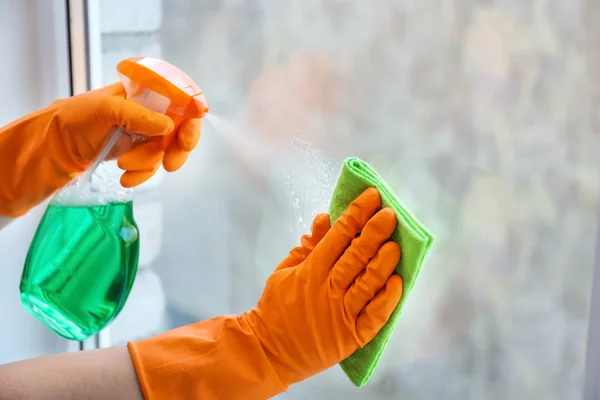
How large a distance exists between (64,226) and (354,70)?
489 mm

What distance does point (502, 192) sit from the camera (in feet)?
2.83

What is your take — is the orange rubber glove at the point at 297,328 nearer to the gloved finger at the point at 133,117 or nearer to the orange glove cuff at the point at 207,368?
the orange glove cuff at the point at 207,368

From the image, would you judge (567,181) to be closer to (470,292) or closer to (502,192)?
(502,192)

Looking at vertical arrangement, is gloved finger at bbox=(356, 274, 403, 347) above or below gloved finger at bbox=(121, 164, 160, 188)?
below

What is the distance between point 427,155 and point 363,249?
236 mm

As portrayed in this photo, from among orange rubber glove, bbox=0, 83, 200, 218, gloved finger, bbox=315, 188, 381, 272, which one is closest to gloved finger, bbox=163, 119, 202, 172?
orange rubber glove, bbox=0, 83, 200, 218

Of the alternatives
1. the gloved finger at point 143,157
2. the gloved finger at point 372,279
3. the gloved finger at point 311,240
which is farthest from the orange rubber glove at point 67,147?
the gloved finger at point 372,279

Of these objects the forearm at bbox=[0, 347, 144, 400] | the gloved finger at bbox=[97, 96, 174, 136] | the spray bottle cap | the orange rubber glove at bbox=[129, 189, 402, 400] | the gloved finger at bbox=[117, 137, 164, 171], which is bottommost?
the forearm at bbox=[0, 347, 144, 400]

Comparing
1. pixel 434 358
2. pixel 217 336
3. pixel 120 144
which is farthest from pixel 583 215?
pixel 120 144

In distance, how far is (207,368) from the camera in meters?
0.82

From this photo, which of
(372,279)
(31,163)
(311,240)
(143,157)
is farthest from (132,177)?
(372,279)

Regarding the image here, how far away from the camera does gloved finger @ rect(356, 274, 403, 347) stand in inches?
29.9

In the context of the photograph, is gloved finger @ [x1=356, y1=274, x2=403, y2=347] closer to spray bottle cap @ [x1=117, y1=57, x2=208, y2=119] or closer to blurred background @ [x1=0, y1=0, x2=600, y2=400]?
blurred background @ [x1=0, y1=0, x2=600, y2=400]

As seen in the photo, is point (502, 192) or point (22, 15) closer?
point (502, 192)
